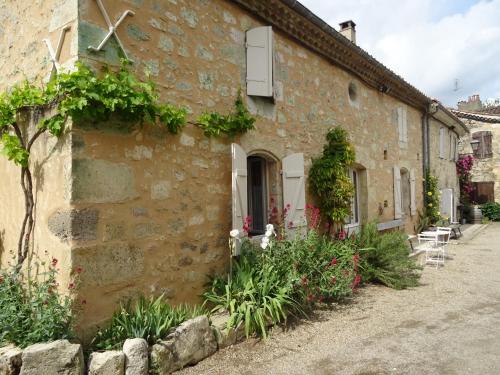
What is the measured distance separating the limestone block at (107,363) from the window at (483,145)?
64.4 ft

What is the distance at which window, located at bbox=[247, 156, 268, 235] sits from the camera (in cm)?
552

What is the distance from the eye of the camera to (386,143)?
8.78 meters

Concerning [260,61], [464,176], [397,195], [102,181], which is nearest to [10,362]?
[102,181]

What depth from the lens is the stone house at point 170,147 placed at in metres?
3.20

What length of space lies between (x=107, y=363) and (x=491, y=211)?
1824cm

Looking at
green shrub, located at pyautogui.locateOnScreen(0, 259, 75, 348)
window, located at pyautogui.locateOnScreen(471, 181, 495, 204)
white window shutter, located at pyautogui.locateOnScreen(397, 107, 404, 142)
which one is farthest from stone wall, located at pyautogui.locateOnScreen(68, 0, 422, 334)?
window, located at pyautogui.locateOnScreen(471, 181, 495, 204)

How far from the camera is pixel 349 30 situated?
9031mm

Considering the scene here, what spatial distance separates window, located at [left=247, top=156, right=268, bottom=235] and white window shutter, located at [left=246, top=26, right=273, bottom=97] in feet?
3.48

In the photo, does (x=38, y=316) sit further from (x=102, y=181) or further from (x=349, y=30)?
(x=349, y=30)

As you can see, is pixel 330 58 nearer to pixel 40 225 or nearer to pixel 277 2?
pixel 277 2

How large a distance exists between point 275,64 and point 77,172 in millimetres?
3474

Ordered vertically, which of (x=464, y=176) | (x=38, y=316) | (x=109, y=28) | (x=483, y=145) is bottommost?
(x=38, y=316)

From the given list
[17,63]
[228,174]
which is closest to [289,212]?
[228,174]

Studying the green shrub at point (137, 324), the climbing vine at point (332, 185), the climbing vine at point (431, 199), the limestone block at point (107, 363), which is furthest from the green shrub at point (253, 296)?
the climbing vine at point (431, 199)
